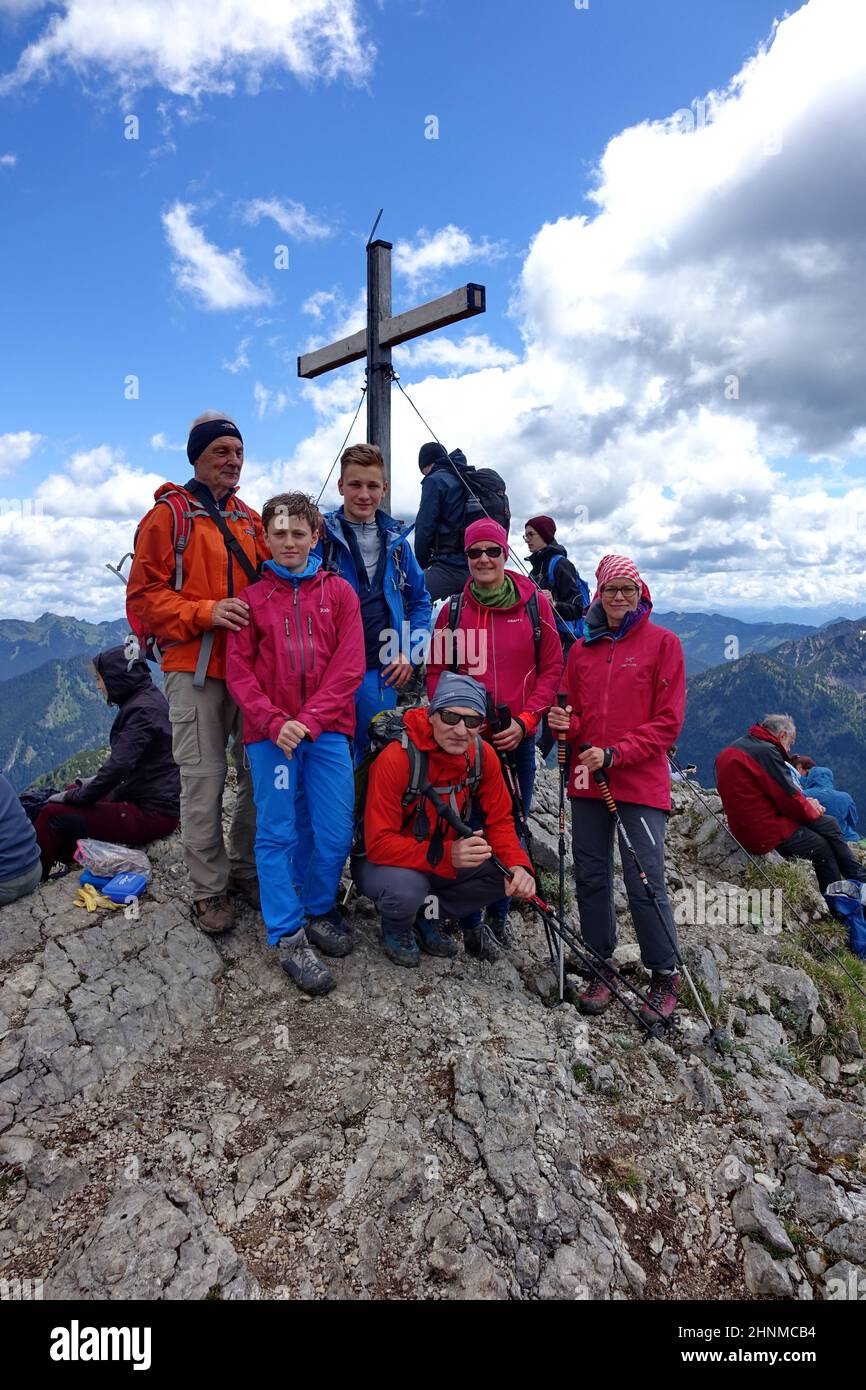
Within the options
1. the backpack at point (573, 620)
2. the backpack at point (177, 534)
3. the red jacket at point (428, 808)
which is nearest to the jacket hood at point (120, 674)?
the backpack at point (177, 534)

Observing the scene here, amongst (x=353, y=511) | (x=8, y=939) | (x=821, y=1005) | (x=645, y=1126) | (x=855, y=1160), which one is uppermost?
(x=353, y=511)

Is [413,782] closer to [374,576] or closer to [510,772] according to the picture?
[510,772]

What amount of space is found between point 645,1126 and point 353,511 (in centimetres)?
576

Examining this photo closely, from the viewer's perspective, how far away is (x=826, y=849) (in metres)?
10.9

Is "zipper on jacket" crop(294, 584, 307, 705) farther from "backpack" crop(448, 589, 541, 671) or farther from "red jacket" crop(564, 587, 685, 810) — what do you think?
"red jacket" crop(564, 587, 685, 810)

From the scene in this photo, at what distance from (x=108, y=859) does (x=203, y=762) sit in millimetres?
1957

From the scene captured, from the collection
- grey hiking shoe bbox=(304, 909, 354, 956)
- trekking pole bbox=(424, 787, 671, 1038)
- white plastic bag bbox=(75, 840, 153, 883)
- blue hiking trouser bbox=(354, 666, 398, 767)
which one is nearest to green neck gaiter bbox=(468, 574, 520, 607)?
blue hiking trouser bbox=(354, 666, 398, 767)

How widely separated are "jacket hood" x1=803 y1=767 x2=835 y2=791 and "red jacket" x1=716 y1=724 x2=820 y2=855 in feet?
4.44

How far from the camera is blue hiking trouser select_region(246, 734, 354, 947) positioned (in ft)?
19.4

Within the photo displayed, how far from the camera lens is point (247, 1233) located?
402cm

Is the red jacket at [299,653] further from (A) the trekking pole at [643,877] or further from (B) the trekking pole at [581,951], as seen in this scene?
(A) the trekking pole at [643,877]

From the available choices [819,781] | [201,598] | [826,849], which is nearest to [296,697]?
[201,598]

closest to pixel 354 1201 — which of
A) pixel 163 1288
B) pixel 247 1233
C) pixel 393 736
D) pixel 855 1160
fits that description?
pixel 247 1233
